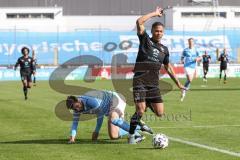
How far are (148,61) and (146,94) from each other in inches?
24.7

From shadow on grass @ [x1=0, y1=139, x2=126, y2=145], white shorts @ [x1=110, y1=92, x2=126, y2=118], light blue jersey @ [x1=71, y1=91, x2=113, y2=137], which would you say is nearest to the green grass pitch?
shadow on grass @ [x1=0, y1=139, x2=126, y2=145]

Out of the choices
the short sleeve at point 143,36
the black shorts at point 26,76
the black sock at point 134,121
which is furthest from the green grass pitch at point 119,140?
the black shorts at point 26,76

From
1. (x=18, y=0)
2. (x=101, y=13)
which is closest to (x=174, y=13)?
(x=101, y=13)

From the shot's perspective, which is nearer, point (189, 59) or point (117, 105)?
point (117, 105)

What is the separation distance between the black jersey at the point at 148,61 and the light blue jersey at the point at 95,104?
1.00 meters

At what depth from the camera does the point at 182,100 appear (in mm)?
26219

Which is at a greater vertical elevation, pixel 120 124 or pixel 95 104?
pixel 95 104

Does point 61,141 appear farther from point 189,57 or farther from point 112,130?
point 189,57

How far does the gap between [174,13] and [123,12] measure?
6639 mm

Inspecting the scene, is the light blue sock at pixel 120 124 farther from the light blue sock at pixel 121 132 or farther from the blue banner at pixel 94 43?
the blue banner at pixel 94 43

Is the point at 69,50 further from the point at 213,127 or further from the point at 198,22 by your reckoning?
the point at 213,127

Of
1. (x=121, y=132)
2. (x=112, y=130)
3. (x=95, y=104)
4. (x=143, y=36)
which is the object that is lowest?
(x=121, y=132)

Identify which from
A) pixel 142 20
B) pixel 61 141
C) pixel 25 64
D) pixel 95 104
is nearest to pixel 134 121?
pixel 95 104

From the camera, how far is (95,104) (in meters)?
13.2
